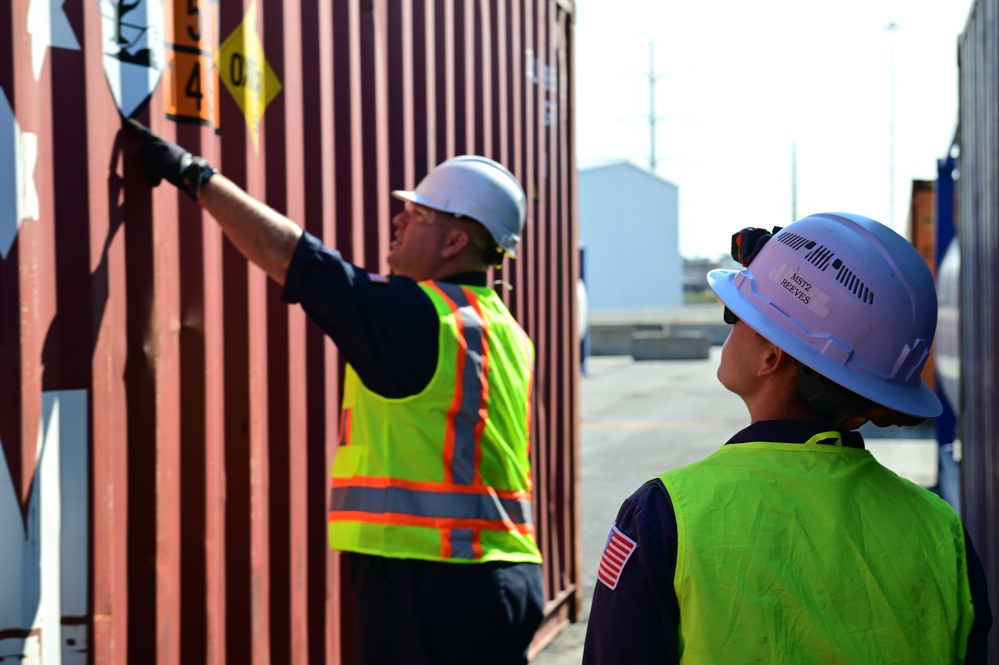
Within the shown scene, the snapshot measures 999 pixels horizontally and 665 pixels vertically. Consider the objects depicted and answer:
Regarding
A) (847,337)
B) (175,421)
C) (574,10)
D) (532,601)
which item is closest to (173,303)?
(175,421)

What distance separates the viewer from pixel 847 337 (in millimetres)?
1701

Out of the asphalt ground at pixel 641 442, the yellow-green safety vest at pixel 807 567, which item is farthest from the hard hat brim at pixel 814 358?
the asphalt ground at pixel 641 442

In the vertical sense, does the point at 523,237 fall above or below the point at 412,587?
above

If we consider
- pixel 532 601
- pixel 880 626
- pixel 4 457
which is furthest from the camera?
pixel 532 601

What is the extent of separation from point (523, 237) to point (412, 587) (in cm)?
289

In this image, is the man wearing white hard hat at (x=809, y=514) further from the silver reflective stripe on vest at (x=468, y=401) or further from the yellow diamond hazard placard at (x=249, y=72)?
the yellow diamond hazard placard at (x=249, y=72)

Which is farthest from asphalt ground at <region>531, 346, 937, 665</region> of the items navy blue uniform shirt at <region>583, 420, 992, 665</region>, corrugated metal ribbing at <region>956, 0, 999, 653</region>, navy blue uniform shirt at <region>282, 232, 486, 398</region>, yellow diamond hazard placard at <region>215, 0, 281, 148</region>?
navy blue uniform shirt at <region>583, 420, 992, 665</region>

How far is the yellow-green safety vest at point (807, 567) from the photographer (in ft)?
5.07

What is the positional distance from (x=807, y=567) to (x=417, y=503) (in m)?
1.63

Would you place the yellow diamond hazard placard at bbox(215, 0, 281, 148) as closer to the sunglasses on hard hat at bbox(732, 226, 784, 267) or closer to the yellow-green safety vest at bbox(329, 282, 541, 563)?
the yellow-green safety vest at bbox(329, 282, 541, 563)

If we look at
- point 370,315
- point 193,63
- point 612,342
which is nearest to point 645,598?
point 370,315

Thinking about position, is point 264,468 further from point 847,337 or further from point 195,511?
point 847,337

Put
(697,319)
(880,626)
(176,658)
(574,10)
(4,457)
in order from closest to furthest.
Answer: (880,626), (4,457), (176,658), (574,10), (697,319)

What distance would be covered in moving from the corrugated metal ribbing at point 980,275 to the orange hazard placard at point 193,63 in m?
3.36
